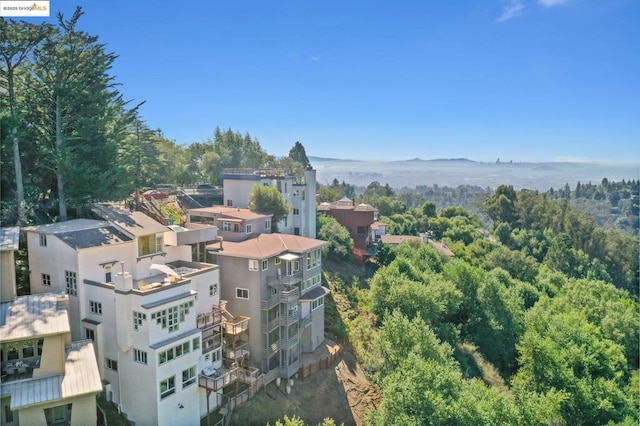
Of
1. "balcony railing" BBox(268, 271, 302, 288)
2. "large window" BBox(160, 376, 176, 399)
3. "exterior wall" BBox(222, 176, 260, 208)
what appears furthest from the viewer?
"exterior wall" BBox(222, 176, 260, 208)

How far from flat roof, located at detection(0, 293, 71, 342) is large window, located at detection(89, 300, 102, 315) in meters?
1.41

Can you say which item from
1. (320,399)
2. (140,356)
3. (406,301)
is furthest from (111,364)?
(406,301)

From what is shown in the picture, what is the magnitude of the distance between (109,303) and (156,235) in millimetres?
4740

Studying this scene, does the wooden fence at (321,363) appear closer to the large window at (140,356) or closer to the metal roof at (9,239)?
the large window at (140,356)

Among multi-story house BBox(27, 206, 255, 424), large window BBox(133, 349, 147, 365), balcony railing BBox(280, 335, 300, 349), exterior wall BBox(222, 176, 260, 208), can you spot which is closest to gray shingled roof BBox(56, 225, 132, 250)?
multi-story house BBox(27, 206, 255, 424)

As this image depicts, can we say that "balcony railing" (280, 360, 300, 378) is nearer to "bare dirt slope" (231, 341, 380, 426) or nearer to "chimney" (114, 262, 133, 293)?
"bare dirt slope" (231, 341, 380, 426)

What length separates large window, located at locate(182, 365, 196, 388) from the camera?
17766 mm

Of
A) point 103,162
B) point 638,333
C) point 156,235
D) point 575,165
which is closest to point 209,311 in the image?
point 156,235

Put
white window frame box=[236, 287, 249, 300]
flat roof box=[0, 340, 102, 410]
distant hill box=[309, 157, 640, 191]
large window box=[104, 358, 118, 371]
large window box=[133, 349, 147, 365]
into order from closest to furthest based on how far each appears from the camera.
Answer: flat roof box=[0, 340, 102, 410]
large window box=[133, 349, 147, 365]
large window box=[104, 358, 118, 371]
white window frame box=[236, 287, 249, 300]
distant hill box=[309, 157, 640, 191]

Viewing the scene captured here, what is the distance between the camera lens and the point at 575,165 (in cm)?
14475

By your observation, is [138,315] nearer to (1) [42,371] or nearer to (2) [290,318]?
(1) [42,371]

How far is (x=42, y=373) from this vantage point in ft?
44.7

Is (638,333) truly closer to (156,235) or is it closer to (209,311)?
(209,311)

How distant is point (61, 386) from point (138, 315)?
376cm
